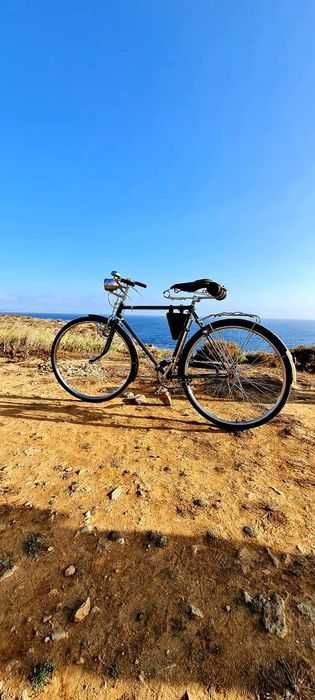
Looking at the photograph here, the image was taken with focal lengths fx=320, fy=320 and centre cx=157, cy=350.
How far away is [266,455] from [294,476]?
Result: 0.37 metres

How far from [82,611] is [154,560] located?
45 centimetres

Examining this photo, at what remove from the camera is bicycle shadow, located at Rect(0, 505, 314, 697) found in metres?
1.28

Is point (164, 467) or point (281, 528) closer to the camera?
point (281, 528)

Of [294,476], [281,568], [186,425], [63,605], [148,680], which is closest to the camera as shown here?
[148,680]

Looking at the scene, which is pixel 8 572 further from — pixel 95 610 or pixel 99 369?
pixel 99 369

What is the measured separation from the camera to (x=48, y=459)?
288cm

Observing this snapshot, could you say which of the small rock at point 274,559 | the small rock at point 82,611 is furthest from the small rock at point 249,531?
the small rock at point 82,611

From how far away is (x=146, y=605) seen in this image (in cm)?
152

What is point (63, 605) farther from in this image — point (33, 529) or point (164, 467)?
point (164, 467)

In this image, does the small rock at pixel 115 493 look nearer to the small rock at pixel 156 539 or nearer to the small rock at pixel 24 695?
the small rock at pixel 156 539

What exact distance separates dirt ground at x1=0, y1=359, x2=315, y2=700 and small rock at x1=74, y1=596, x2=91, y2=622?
13 millimetres

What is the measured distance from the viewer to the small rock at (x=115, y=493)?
232 centimetres

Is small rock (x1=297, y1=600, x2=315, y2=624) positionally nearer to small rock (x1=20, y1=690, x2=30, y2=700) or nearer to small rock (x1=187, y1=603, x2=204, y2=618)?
small rock (x1=187, y1=603, x2=204, y2=618)

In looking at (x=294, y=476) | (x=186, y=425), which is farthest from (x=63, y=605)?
(x=186, y=425)
